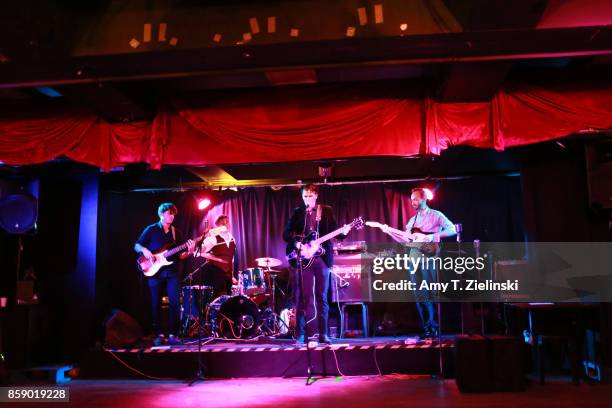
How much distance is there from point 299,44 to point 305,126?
52.1 inches

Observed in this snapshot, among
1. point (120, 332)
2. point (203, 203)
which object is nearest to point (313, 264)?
point (120, 332)

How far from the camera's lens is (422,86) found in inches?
253

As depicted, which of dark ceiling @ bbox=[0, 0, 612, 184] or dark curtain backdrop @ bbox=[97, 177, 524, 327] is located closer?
dark ceiling @ bbox=[0, 0, 612, 184]

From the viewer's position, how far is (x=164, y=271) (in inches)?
343

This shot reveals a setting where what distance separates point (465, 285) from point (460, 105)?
3.61m

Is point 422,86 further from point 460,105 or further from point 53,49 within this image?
point 53,49

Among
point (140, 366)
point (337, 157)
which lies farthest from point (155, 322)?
point (337, 157)

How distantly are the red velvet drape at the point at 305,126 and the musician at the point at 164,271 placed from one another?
8.88 feet

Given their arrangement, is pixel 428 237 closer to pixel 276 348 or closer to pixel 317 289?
pixel 317 289

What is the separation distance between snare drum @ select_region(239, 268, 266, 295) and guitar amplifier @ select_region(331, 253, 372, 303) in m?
1.37

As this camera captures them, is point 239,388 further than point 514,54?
Yes

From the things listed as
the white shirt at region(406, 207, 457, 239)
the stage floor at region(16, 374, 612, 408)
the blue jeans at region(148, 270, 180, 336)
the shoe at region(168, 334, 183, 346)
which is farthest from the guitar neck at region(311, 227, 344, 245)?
the shoe at region(168, 334, 183, 346)

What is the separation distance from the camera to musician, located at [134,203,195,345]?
28.6 feet

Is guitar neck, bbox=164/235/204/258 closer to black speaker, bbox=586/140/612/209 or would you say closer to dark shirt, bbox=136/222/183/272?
dark shirt, bbox=136/222/183/272
